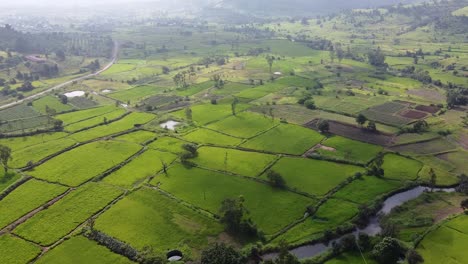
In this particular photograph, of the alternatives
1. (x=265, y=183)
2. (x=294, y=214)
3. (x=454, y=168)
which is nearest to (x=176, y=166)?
(x=265, y=183)

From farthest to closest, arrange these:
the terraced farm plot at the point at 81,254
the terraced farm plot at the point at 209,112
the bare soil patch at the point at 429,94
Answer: the bare soil patch at the point at 429,94, the terraced farm plot at the point at 209,112, the terraced farm plot at the point at 81,254

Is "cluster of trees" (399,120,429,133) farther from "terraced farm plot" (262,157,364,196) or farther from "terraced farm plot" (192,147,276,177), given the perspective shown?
"terraced farm plot" (192,147,276,177)

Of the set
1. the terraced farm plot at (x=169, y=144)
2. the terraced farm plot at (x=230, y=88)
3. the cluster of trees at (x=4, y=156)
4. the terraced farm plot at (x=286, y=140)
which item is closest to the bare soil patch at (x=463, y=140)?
the terraced farm plot at (x=286, y=140)

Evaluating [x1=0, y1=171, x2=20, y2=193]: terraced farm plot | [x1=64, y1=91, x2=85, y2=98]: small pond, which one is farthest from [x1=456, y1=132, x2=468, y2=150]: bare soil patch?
[x1=64, y1=91, x2=85, y2=98]: small pond

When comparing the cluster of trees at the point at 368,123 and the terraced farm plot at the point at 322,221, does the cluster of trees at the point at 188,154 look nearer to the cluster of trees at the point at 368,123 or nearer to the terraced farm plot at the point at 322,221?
the terraced farm plot at the point at 322,221

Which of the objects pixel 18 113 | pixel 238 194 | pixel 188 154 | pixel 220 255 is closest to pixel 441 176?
pixel 238 194

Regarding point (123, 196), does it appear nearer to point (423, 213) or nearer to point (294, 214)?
point (294, 214)
